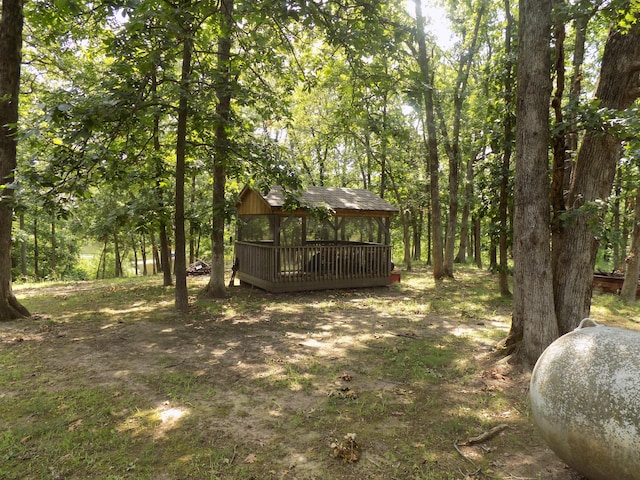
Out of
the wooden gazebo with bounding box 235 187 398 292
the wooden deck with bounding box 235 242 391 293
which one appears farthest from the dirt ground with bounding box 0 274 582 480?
the wooden gazebo with bounding box 235 187 398 292

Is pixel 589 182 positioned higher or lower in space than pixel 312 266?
higher

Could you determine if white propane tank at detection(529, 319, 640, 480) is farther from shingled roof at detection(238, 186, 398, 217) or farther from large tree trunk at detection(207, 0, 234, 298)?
shingled roof at detection(238, 186, 398, 217)

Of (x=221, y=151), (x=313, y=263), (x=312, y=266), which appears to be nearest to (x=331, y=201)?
(x=313, y=263)

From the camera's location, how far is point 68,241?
33844mm

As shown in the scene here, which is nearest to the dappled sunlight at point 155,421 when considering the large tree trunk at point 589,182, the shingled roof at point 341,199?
the large tree trunk at point 589,182

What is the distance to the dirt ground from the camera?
341cm

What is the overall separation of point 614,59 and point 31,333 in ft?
35.8

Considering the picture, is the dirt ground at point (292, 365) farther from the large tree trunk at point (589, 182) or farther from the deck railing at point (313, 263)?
the deck railing at point (313, 263)

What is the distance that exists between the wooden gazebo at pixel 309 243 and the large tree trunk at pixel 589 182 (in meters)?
7.16

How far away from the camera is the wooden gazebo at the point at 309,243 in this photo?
1227 cm

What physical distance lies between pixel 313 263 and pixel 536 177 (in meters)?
8.59

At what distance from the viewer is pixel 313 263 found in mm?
12820

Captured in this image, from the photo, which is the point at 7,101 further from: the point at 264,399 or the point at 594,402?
the point at 594,402

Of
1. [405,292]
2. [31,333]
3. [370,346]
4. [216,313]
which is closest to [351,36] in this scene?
[370,346]
